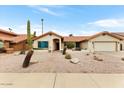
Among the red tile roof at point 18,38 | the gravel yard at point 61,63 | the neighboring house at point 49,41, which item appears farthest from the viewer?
the neighboring house at point 49,41

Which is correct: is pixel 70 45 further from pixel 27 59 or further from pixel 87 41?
pixel 27 59

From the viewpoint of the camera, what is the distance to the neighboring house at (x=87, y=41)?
513 inches

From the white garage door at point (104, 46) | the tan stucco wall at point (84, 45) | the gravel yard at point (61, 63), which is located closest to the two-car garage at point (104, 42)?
the white garage door at point (104, 46)

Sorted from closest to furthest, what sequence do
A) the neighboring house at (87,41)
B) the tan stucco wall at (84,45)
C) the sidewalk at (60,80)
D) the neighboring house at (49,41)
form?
1. the sidewalk at (60,80)
2. the neighboring house at (87,41)
3. the neighboring house at (49,41)
4. the tan stucco wall at (84,45)

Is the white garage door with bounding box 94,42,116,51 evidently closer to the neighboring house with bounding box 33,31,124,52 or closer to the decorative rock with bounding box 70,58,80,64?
the neighboring house with bounding box 33,31,124,52

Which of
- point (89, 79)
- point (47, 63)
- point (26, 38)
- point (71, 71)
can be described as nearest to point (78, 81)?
point (89, 79)

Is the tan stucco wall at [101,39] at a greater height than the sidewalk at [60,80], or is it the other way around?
the tan stucco wall at [101,39]

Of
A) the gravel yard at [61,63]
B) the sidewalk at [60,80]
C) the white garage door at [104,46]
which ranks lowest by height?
the sidewalk at [60,80]

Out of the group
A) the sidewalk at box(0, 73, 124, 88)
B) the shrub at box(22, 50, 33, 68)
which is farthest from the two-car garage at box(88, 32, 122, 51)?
the shrub at box(22, 50, 33, 68)

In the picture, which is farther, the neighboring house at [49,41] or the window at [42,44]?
the window at [42,44]

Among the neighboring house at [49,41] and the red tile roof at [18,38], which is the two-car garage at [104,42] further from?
the red tile roof at [18,38]

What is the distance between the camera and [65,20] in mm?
12578

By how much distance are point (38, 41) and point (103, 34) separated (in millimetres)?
3231

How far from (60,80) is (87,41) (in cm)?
329
